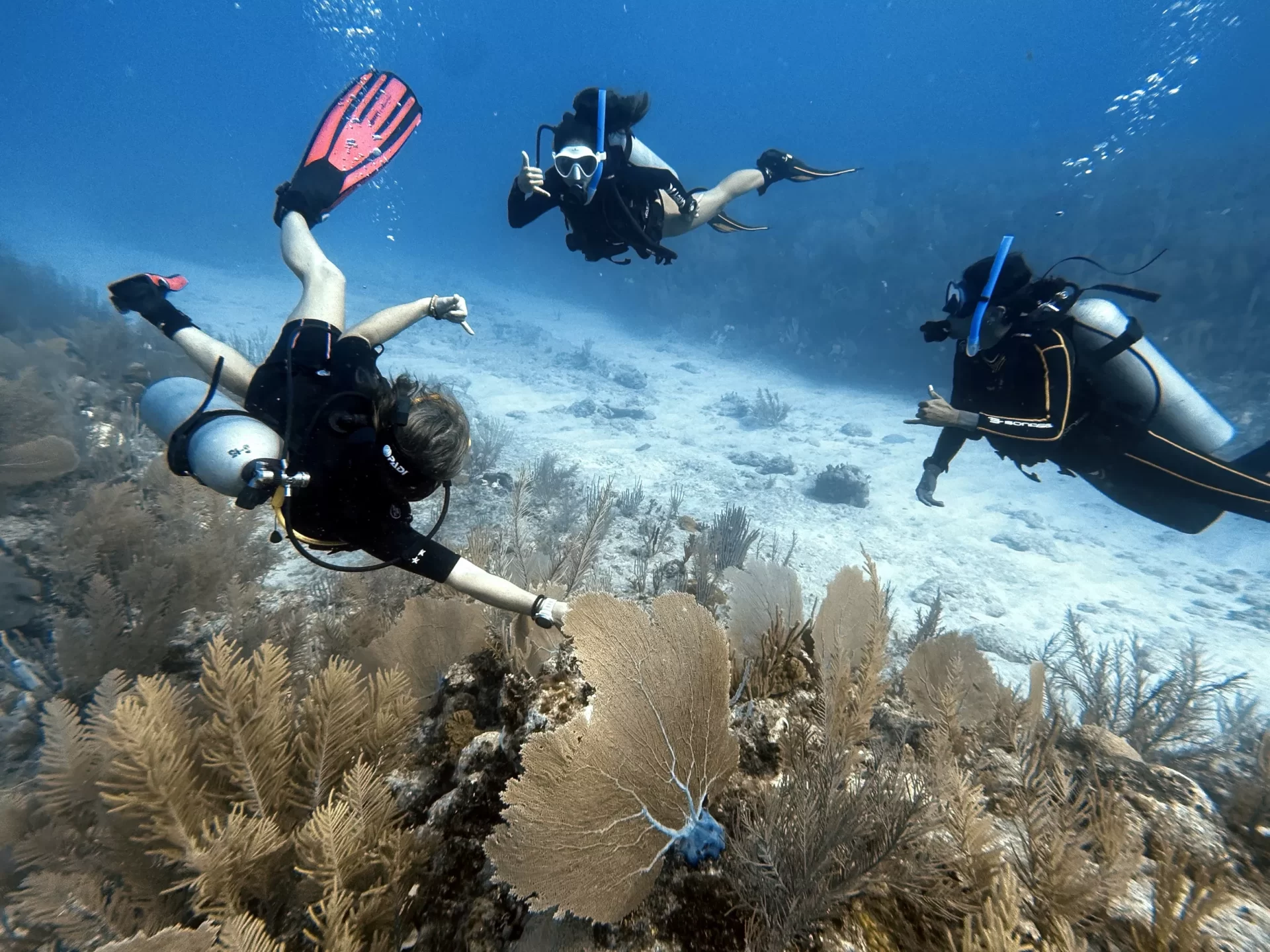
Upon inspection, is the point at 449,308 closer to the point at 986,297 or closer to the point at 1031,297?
the point at 986,297

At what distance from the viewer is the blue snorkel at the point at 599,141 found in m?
5.27

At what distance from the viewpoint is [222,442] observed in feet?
8.52

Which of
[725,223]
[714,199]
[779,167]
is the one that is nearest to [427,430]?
[714,199]

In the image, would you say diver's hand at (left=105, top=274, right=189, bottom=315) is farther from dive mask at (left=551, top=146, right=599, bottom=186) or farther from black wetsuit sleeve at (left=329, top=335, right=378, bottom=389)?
dive mask at (left=551, top=146, right=599, bottom=186)

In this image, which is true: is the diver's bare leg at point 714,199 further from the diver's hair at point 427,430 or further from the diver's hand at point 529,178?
the diver's hair at point 427,430

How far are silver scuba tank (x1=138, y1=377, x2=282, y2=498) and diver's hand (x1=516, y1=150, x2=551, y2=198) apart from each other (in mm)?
3532

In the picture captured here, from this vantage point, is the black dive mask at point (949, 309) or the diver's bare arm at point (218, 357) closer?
the diver's bare arm at point (218, 357)

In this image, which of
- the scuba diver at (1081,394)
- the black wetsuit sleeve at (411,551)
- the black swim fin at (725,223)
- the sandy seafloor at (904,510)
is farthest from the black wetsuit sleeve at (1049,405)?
the black wetsuit sleeve at (411,551)

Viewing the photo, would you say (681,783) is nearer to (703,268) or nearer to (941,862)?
(941,862)

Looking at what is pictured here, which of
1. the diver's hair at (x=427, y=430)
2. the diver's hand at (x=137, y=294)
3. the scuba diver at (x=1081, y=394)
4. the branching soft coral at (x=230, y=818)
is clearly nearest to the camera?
the branching soft coral at (x=230, y=818)

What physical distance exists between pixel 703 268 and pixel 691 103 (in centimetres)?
7655

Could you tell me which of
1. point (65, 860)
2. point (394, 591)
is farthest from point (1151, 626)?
point (65, 860)

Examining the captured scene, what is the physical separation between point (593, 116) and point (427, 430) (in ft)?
15.6

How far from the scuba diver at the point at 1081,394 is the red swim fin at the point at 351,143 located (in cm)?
580
